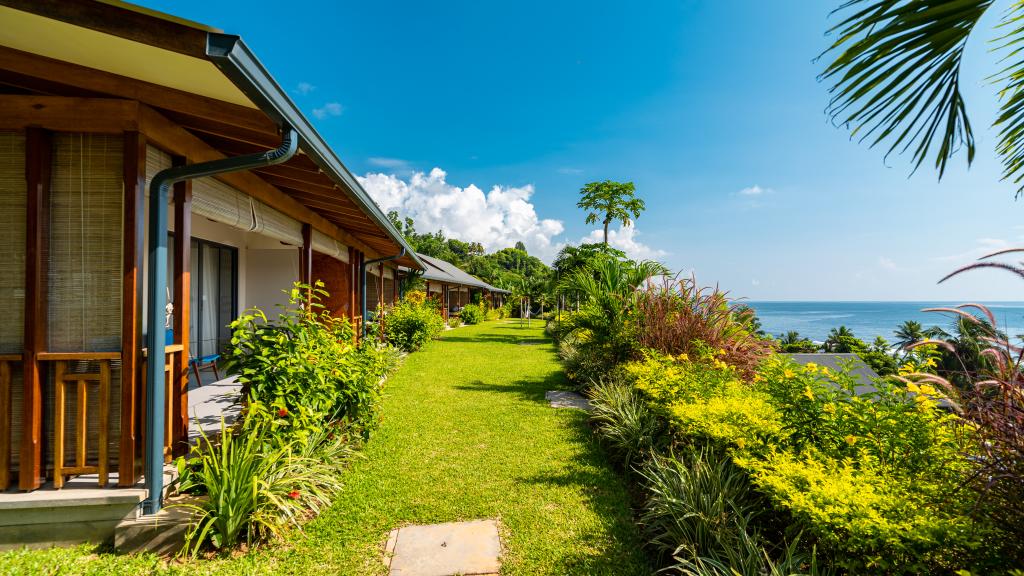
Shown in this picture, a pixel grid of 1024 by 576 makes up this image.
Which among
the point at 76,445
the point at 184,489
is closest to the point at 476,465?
the point at 184,489

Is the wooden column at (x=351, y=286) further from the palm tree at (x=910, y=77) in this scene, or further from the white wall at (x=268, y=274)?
the palm tree at (x=910, y=77)

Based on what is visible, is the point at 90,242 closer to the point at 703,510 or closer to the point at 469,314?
the point at 703,510

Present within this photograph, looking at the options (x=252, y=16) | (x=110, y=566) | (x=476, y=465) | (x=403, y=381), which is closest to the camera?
(x=110, y=566)

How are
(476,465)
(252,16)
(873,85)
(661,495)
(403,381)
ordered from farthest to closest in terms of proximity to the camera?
1. (403,381)
2. (252,16)
3. (476,465)
4. (661,495)
5. (873,85)

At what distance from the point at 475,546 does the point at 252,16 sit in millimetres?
8705

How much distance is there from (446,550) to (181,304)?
2928 millimetres

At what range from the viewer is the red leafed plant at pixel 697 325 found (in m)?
6.21

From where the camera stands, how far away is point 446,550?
296 cm

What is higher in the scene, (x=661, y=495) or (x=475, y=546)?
(x=661, y=495)

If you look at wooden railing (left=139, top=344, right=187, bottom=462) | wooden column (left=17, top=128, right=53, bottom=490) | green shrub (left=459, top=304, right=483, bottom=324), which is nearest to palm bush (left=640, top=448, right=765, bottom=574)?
wooden railing (left=139, top=344, right=187, bottom=462)

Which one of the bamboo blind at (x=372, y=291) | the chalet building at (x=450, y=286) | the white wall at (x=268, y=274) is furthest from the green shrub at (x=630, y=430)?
the chalet building at (x=450, y=286)

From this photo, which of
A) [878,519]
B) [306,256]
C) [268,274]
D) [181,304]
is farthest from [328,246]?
[878,519]

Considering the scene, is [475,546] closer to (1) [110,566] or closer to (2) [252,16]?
(1) [110,566]

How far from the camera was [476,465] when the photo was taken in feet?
14.7
